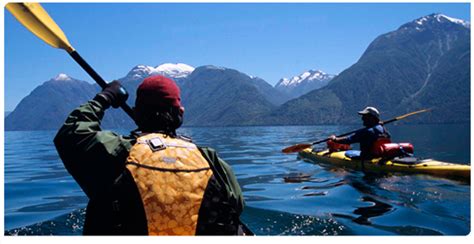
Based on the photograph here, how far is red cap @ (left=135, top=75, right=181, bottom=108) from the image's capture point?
12.4 feet

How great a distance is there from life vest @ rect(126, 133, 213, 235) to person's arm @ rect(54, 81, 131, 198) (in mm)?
151

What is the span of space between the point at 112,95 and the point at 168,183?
1.03 meters

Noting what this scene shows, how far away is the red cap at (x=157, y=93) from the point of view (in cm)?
378

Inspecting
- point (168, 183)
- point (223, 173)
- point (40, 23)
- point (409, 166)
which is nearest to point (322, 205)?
point (409, 166)

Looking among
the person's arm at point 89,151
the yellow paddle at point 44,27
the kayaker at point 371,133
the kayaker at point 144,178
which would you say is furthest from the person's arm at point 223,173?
the kayaker at point 371,133

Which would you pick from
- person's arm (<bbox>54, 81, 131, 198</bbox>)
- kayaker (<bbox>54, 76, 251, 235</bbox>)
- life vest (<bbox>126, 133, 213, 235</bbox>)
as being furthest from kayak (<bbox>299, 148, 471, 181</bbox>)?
person's arm (<bbox>54, 81, 131, 198</bbox>)

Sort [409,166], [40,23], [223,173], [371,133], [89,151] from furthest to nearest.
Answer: [371,133] → [409,166] → [40,23] → [223,173] → [89,151]

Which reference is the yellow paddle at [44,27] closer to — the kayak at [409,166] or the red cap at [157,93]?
the red cap at [157,93]

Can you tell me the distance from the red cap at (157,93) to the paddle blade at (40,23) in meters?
1.80

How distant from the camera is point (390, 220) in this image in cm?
840

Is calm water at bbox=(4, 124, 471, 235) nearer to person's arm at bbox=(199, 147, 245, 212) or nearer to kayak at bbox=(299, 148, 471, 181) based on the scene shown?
kayak at bbox=(299, 148, 471, 181)

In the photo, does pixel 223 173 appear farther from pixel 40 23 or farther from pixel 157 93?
pixel 40 23

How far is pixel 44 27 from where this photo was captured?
5.02m
